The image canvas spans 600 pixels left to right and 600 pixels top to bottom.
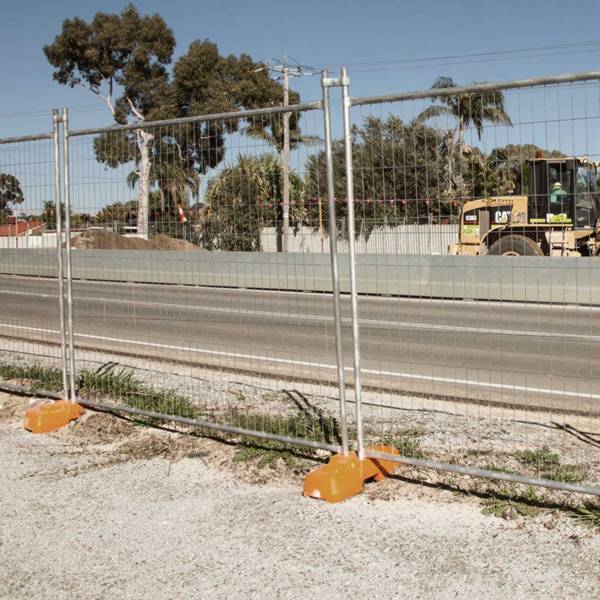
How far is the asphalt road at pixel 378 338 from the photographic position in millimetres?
7586

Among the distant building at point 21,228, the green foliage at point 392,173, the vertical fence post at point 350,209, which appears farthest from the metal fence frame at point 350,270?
the distant building at point 21,228

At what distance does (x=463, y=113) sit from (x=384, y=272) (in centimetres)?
151

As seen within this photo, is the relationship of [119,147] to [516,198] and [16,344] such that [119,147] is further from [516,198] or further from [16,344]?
[16,344]

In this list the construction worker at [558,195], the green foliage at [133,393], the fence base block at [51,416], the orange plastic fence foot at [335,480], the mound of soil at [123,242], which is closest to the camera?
the orange plastic fence foot at [335,480]

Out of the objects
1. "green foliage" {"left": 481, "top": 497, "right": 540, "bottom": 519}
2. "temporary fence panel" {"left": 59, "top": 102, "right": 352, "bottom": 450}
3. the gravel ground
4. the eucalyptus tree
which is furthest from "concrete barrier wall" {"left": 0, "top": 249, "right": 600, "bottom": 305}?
the eucalyptus tree

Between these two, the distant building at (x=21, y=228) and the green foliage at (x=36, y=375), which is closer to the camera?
the green foliage at (x=36, y=375)

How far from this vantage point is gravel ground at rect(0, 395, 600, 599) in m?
3.71

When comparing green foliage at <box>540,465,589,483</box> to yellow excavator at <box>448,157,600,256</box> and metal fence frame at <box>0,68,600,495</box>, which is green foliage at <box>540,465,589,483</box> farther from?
yellow excavator at <box>448,157,600,256</box>

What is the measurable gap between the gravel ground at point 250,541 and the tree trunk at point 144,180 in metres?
2.15

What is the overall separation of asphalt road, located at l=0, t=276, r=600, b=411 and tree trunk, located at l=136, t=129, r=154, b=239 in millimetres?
879

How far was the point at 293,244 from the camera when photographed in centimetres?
586

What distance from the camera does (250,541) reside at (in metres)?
4.23

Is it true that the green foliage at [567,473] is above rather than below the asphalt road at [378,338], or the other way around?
below

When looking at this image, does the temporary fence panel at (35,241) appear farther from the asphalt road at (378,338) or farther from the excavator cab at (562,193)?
the excavator cab at (562,193)
